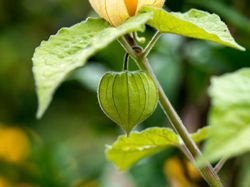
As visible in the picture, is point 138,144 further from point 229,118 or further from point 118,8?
point 229,118

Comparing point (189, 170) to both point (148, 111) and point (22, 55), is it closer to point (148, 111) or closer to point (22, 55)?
point (148, 111)

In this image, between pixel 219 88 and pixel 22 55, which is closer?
pixel 219 88

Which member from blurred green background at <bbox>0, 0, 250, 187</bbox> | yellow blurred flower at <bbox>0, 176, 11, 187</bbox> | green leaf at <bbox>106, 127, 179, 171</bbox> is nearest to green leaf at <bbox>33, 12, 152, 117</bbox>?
green leaf at <bbox>106, 127, 179, 171</bbox>

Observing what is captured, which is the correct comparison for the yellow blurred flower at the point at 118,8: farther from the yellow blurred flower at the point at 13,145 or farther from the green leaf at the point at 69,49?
the yellow blurred flower at the point at 13,145

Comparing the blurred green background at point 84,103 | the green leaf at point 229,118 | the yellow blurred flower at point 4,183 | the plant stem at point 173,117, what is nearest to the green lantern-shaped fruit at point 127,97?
the plant stem at point 173,117

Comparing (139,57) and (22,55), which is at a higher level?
(139,57)

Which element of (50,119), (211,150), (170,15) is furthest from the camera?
(50,119)

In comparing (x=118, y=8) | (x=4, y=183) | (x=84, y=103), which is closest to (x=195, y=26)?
(x=118, y=8)

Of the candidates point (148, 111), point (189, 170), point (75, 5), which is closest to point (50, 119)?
point (75, 5)
